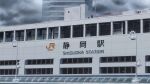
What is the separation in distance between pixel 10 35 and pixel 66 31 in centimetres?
1883

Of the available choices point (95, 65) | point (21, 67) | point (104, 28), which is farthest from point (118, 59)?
point (21, 67)

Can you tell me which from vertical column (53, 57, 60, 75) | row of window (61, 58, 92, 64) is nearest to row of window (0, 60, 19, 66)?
vertical column (53, 57, 60, 75)

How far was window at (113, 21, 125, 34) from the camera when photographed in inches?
3809

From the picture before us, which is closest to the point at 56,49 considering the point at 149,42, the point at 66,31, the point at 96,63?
the point at 66,31

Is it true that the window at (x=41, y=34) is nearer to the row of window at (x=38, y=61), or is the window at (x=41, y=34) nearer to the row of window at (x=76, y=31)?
the row of window at (x=76, y=31)

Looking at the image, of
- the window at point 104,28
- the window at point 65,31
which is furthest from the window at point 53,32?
the window at point 104,28

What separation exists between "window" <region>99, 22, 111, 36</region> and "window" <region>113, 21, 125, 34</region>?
140cm

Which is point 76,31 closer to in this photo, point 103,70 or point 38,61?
point 103,70

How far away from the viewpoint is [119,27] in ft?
319

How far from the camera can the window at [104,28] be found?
9871 centimetres

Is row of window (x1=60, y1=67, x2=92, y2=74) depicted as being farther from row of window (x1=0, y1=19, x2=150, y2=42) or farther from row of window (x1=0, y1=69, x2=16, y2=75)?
row of window (x1=0, y1=69, x2=16, y2=75)

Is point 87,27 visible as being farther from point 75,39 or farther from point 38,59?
point 38,59

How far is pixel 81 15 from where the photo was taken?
4225 inches

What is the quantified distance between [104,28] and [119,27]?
151 inches
